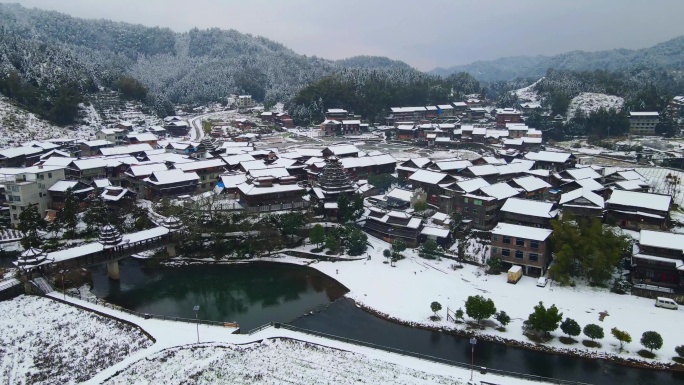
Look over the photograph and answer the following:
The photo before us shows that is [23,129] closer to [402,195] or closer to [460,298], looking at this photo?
[402,195]

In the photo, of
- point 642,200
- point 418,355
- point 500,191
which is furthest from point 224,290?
point 642,200

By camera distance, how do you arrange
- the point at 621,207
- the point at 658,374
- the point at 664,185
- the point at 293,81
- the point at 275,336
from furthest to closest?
1. the point at 293,81
2. the point at 664,185
3. the point at 621,207
4. the point at 275,336
5. the point at 658,374

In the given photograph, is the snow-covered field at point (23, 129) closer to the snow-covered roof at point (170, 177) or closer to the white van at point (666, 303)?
the snow-covered roof at point (170, 177)

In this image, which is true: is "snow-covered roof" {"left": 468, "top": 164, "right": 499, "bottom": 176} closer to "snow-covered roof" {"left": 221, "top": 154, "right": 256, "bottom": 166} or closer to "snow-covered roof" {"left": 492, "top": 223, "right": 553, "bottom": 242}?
"snow-covered roof" {"left": 492, "top": 223, "right": 553, "bottom": 242}

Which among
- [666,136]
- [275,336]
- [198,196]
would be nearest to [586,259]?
[275,336]

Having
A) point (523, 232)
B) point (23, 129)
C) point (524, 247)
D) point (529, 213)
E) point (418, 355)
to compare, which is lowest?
point (418, 355)

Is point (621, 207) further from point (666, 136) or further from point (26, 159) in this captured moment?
point (26, 159)

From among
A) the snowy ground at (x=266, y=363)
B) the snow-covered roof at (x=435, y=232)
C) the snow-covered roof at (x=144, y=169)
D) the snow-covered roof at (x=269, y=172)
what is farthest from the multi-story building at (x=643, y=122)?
the snow-covered roof at (x=144, y=169)
